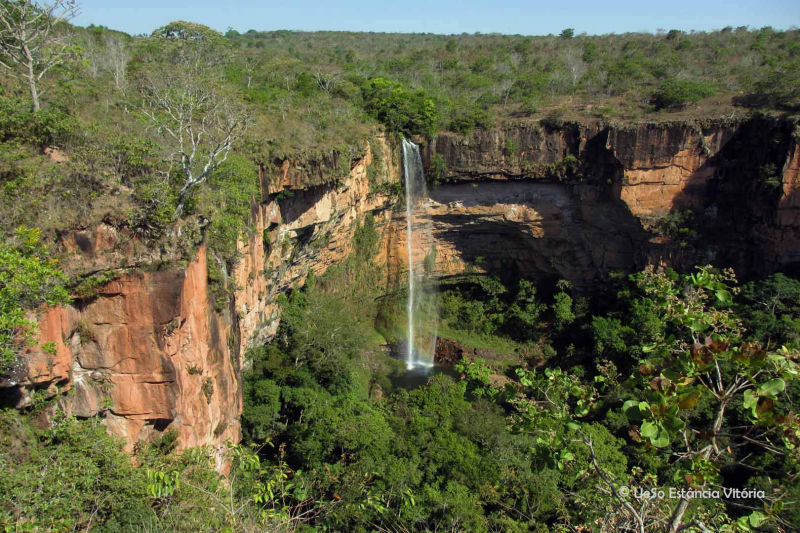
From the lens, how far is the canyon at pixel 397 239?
315 inches

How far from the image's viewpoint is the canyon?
8.00 meters

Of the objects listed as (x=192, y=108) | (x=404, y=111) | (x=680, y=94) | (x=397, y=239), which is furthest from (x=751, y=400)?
(x=680, y=94)

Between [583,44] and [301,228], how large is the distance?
3052cm

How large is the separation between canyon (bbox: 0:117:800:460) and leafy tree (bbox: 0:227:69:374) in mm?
381

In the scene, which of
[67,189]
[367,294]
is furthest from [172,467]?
[367,294]

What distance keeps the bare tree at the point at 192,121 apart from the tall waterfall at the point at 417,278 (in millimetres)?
8047

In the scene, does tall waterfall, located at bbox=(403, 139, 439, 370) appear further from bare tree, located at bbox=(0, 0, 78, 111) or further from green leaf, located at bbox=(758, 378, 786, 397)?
green leaf, located at bbox=(758, 378, 786, 397)

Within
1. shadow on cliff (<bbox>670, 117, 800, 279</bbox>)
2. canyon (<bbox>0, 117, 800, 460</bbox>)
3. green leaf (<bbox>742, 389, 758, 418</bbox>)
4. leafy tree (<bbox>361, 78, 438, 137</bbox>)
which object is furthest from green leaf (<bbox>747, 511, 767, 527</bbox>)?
leafy tree (<bbox>361, 78, 438, 137</bbox>)

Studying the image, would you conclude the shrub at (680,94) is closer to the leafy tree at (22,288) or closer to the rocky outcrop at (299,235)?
the rocky outcrop at (299,235)

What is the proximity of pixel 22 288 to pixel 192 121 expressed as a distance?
23.5ft

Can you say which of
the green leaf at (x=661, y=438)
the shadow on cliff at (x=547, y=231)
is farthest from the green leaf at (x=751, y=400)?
the shadow on cliff at (x=547, y=231)

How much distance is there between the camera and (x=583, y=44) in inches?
1470

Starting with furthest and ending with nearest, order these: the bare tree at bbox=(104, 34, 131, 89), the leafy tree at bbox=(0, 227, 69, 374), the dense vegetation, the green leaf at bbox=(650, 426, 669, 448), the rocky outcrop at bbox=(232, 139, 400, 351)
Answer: the bare tree at bbox=(104, 34, 131, 89), the rocky outcrop at bbox=(232, 139, 400, 351), the leafy tree at bbox=(0, 227, 69, 374), the dense vegetation, the green leaf at bbox=(650, 426, 669, 448)

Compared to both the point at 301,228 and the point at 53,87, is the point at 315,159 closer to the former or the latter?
the point at 301,228
